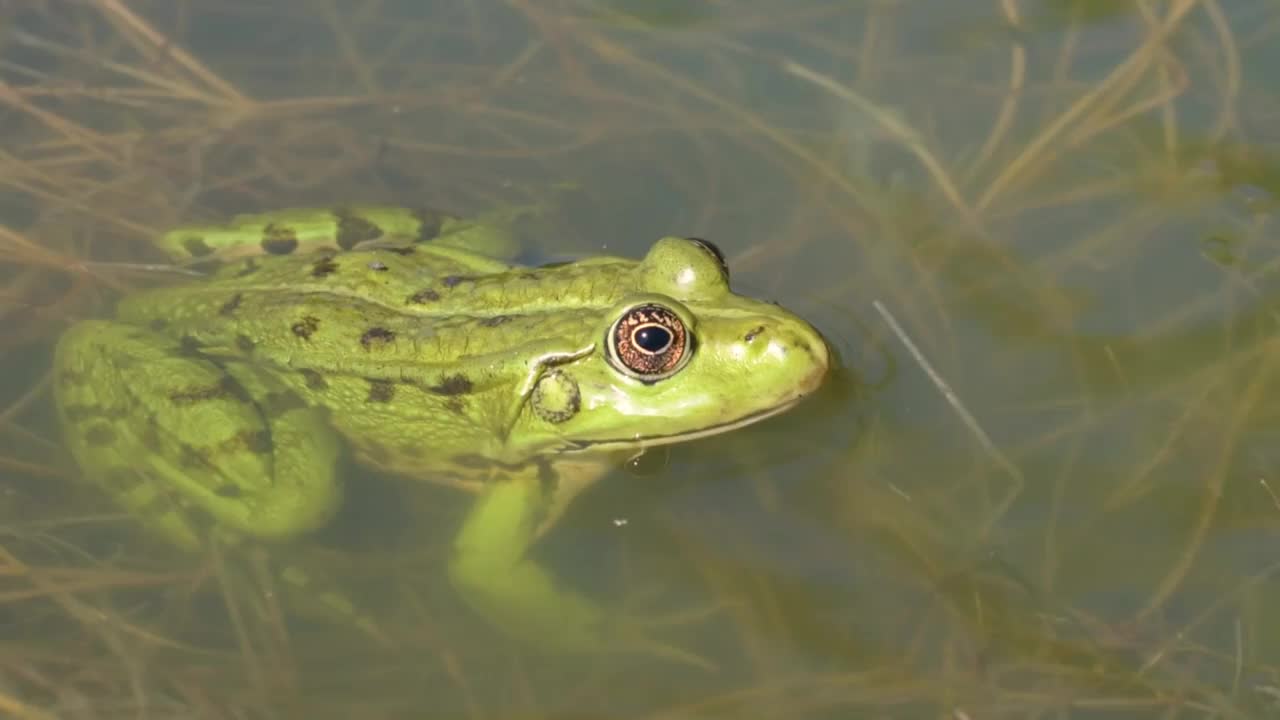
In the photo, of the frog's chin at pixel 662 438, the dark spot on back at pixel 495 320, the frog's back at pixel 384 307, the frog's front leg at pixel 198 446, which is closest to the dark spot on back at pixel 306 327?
the frog's back at pixel 384 307

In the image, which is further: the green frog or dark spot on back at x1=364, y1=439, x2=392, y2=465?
dark spot on back at x1=364, y1=439, x2=392, y2=465

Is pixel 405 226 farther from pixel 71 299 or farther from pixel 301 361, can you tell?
pixel 71 299

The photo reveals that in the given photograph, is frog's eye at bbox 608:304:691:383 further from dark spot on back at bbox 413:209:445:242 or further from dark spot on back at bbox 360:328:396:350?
dark spot on back at bbox 413:209:445:242

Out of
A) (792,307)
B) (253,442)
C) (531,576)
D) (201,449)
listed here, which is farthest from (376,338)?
(792,307)

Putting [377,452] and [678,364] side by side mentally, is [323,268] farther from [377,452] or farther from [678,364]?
[678,364]

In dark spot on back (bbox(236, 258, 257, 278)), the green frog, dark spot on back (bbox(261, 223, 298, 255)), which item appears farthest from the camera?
dark spot on back (bbox(261, 223, 298, 255))

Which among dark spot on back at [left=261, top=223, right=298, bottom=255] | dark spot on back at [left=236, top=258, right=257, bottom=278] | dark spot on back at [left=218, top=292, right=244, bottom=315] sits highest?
dark spot on back at [left=261, top=223, right=298, bottom=255]

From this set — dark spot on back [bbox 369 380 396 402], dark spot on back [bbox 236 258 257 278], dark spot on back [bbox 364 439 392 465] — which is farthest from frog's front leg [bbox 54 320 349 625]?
dark spot on back [bbox 236 258 257 278]
